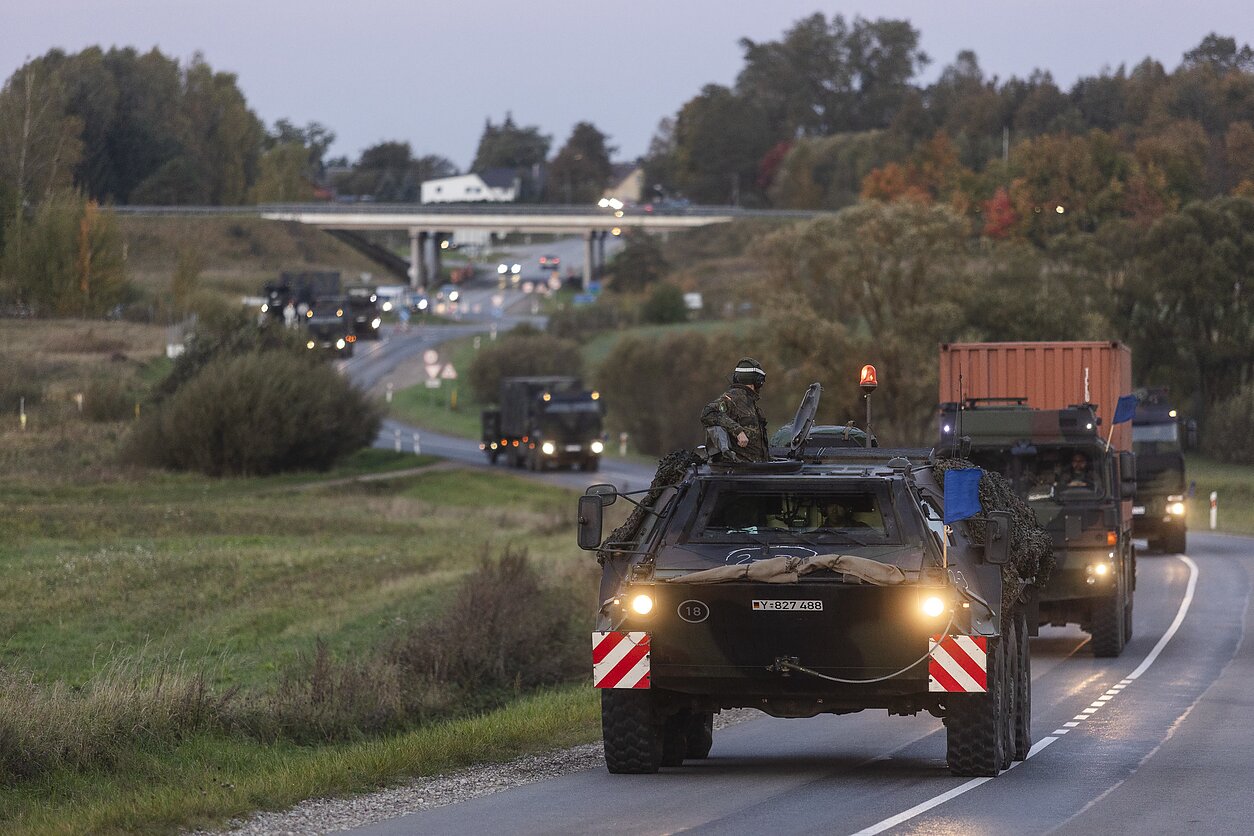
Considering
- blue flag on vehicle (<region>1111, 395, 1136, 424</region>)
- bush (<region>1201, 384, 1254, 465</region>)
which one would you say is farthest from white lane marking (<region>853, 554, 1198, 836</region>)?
bush (<region>1201, 384, 1254, 465</region>)

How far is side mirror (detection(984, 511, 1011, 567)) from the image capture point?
12.8 metres

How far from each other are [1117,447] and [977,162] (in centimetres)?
12626

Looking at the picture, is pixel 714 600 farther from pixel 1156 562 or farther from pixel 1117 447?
pixel 1156 562

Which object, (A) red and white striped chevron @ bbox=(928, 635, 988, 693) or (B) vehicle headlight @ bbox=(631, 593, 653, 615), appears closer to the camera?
(A) red and white striped chevron @ bbox=(928, 635, 988, 693)

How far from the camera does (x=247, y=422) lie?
61.7 metres

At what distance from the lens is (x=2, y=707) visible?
13328mm

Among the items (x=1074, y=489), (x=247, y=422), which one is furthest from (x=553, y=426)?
(x=1074, y=489)

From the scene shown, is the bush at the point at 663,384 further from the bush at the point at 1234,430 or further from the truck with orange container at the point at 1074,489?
the truck with orange container at the point at 1074,489

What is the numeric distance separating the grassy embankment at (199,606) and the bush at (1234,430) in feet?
87.8

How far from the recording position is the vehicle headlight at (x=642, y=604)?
40.2 ft

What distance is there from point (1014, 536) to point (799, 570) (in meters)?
2.57

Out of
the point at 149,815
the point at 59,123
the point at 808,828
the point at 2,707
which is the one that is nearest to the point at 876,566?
the point at 808,828

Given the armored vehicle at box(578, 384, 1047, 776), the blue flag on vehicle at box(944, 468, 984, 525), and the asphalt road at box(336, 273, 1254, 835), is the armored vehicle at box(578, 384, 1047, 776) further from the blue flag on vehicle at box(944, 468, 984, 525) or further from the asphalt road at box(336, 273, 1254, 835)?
the asphalt road at box(336, 273, 1254, 835)

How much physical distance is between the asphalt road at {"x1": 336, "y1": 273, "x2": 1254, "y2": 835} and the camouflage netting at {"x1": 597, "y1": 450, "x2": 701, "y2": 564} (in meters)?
1.65
